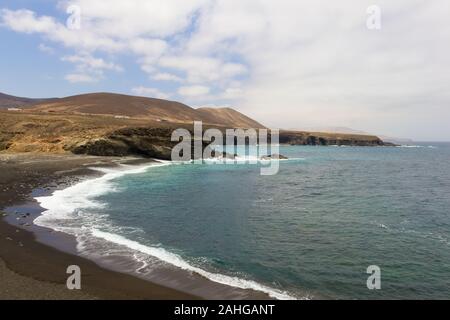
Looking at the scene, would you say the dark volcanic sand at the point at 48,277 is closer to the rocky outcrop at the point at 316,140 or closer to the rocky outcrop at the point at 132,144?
the rocky outcrop at the point at 132,144

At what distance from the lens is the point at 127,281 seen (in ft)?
45.9

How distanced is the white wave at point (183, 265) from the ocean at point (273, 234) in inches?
1.9

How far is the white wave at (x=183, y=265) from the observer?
1380 centimetres

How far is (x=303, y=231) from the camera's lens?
22.3 metres

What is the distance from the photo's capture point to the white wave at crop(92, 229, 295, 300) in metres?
13.8

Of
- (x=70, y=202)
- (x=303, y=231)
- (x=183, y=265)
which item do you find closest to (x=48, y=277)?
(x=183, y=265)

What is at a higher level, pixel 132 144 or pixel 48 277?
pixel 132 144

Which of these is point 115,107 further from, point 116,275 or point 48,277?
point 48,277

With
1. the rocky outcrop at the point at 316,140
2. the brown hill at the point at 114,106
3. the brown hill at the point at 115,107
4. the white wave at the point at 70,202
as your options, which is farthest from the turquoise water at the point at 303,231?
the rocky outcrop at the point at 316,140

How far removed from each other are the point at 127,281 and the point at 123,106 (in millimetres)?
167866

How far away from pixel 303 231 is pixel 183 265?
28.9 feet

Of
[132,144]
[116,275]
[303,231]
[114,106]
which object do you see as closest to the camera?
[116,275]
